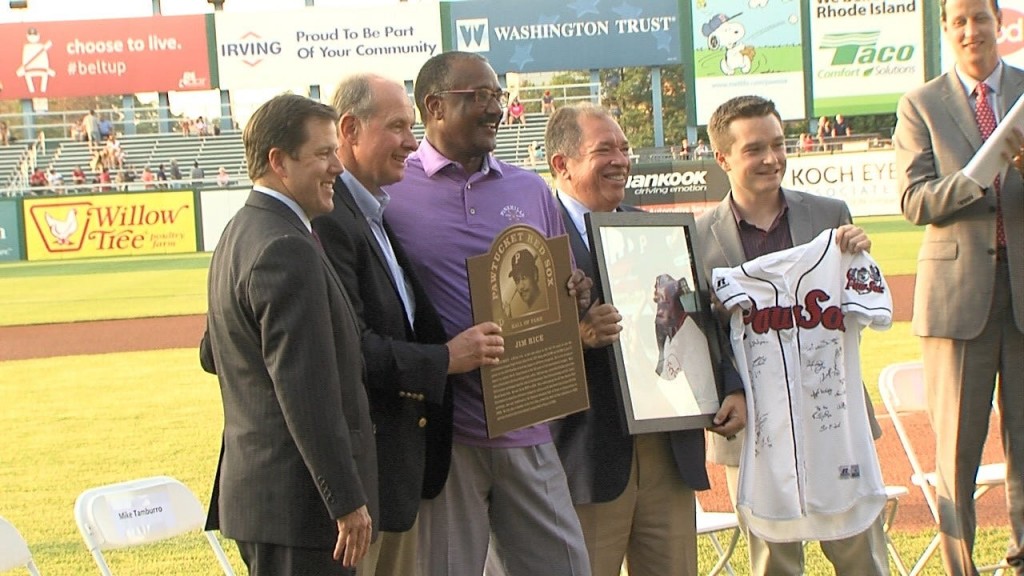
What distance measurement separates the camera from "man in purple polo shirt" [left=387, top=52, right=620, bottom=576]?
3625 mm

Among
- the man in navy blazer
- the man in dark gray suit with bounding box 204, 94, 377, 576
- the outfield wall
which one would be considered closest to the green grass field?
the man in navy blazer

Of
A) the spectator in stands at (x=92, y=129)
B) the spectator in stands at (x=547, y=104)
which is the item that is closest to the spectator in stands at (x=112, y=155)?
the spectator in stands at (x=92, y=129)

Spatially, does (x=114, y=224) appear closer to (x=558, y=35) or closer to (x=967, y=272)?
(x=558, y=35)

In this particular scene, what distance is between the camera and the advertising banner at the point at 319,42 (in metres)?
40.8

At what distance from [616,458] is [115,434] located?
23.9 feet

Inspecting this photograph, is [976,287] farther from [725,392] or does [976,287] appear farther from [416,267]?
[416,267]

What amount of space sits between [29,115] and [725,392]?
42.3 m

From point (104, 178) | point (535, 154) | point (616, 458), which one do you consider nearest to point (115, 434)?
point (616, 458)

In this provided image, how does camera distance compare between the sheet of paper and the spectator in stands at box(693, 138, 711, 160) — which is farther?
the spectator in stands at box(693, 138, 711, 160)

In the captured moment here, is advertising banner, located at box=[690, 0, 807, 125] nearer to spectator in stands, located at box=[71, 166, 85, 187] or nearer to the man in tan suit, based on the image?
spectator in stands, located at box=[71, 166, 85, 187]

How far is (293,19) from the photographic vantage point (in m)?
41.4

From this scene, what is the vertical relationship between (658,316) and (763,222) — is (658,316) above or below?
below

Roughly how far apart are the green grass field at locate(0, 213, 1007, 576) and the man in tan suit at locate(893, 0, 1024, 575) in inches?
29.7

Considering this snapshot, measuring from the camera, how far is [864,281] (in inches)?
161
